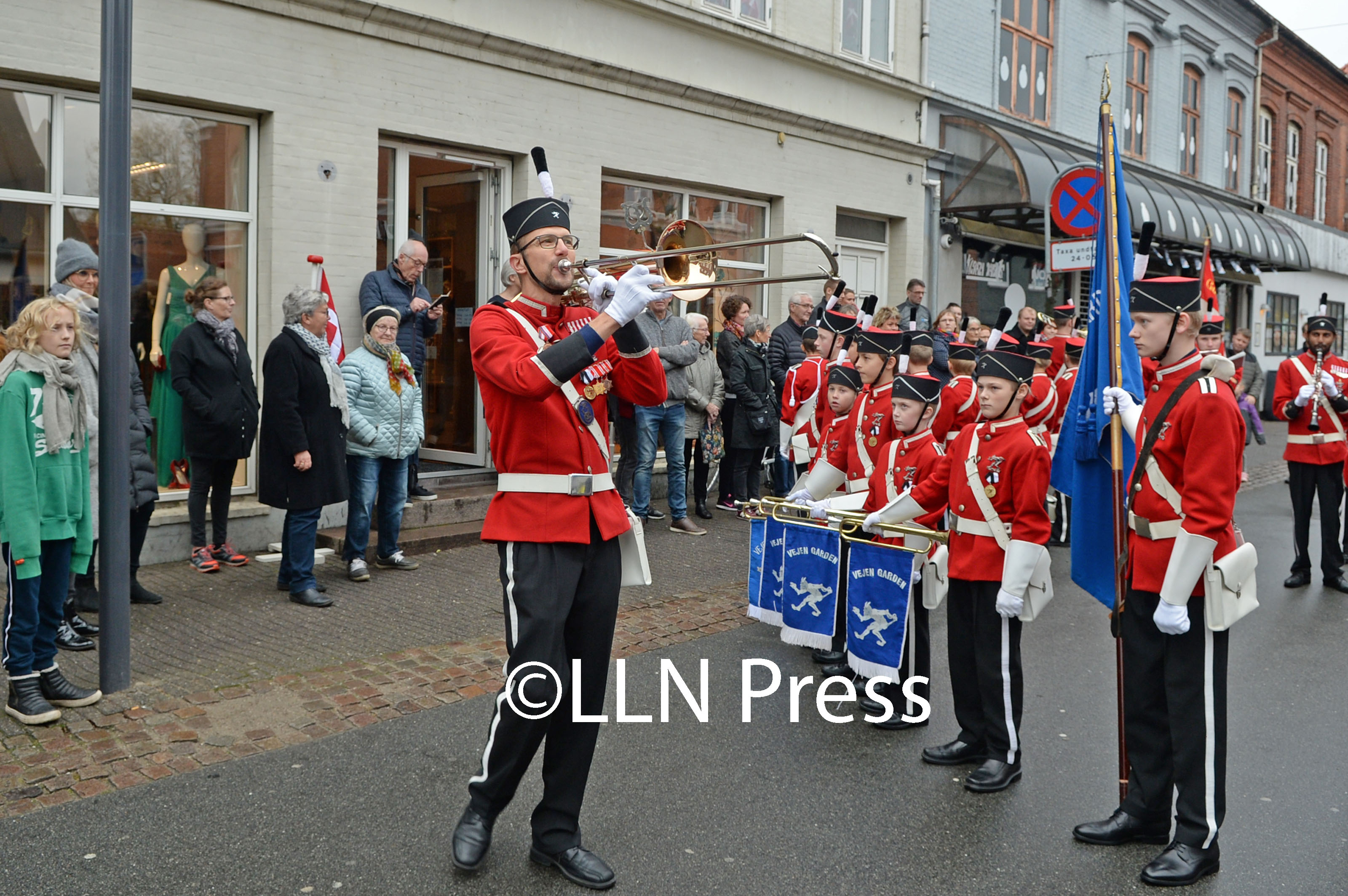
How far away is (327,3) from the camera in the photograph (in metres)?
9.38

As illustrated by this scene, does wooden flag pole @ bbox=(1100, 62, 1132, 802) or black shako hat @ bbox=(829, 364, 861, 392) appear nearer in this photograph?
wooden flag pole @ bbox=(1100, 62, 1132, 802)

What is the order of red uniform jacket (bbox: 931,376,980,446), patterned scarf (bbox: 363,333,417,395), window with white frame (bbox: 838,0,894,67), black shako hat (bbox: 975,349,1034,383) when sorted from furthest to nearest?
window with white frame (bbox: 838,0,894,67)
patterned scarf (bbox: 363,333,417,395)
red uniform jacket (bbox: 931,376,980,446)
black shako hat (bbox: 975,349,1034,383)

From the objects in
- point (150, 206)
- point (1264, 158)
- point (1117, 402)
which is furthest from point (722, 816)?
point (1264, 158)

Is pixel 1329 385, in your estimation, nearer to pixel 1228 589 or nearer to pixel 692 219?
pixel 692 219

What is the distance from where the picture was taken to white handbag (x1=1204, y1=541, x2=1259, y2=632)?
4016 mm

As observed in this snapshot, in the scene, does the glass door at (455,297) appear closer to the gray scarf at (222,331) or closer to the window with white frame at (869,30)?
the gray scarf at (222,331)

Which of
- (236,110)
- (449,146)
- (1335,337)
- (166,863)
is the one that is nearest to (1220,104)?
(1335,337)

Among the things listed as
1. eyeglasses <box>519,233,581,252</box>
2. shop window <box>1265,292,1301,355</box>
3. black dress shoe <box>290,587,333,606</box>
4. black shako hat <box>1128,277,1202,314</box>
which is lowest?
black dress shoe <box>290,587,333,606</box>

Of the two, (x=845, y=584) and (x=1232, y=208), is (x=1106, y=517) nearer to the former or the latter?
(x=845, y=584)

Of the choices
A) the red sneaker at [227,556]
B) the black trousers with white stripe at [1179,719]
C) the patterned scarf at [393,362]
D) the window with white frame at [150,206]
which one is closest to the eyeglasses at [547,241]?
the black trousers with white stripe at [1179,719]

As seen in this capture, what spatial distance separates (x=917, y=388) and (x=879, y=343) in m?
0.73

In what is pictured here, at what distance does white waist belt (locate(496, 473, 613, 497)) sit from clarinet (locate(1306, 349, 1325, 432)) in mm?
7476

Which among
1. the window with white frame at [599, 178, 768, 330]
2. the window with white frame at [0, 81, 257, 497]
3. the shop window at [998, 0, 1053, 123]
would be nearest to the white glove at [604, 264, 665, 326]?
the window with white frame at [0, 81, 257, 497]

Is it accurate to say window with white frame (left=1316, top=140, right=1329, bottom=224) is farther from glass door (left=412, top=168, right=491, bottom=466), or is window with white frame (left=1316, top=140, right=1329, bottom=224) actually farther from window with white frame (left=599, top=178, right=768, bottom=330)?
glass door (left=412, top=168, right=491, bottom=466)
